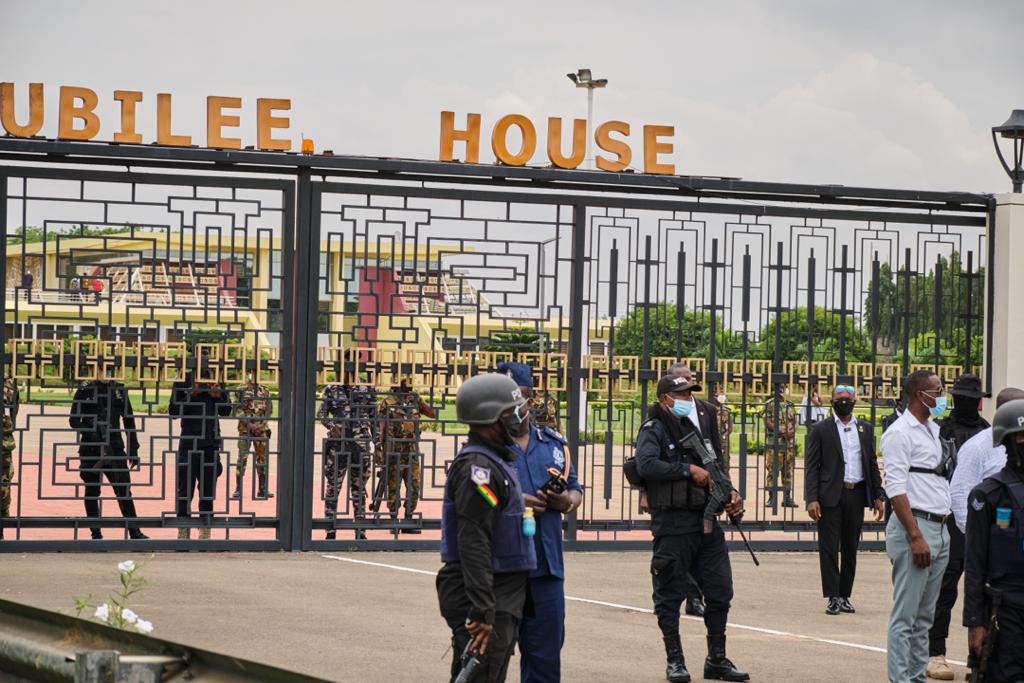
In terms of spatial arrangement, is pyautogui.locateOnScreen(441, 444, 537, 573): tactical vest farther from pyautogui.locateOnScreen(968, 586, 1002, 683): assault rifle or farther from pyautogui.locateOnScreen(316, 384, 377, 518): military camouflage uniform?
pyautogui.locateOnScreen(316, 384, 377, 518): military camouflage uniform

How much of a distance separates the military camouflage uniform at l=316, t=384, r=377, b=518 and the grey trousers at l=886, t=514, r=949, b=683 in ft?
22.7

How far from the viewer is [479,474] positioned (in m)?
6.18

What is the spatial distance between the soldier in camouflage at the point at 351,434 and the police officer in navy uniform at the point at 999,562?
815 cm

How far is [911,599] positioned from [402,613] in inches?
163

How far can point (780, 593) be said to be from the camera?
12734 millimetres

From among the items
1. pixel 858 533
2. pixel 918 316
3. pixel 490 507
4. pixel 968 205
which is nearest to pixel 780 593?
pixel 858 533

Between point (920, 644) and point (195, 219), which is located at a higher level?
point (195, 219)

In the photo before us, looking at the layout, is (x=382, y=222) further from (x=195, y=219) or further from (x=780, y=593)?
(x=780, y=593)

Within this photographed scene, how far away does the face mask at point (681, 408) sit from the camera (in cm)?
902

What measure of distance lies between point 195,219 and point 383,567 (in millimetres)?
3624

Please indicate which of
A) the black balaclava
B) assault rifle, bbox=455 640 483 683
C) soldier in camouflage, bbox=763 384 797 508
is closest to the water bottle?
assault rifle, bbox=455 640 483 683

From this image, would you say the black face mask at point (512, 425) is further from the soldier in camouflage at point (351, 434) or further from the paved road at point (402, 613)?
the soldier in camouflage at point (351, 434)

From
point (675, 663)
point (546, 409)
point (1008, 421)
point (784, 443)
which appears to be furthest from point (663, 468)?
point (784, 443)

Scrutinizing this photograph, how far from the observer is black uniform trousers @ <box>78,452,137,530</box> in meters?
13.6
